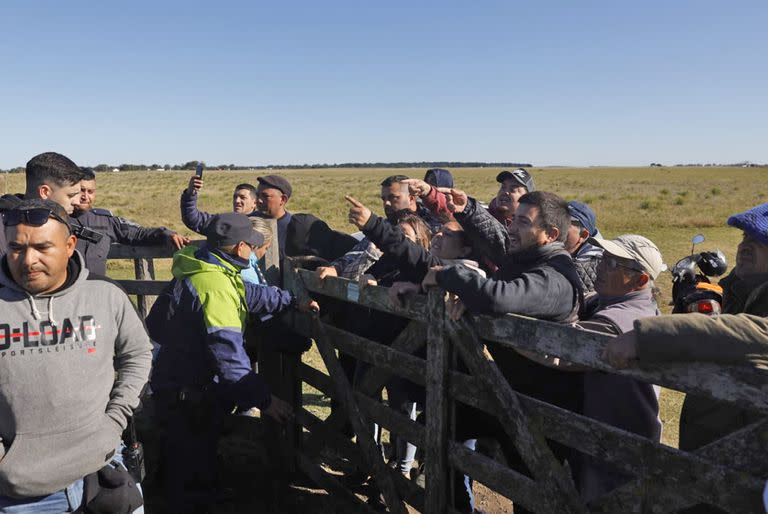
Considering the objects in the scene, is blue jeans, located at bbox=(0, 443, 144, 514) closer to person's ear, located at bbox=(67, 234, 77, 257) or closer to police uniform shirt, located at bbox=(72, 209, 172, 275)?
person's ear, located at bbox=(67, 234, 77, 257)

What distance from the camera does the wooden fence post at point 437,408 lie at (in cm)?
302

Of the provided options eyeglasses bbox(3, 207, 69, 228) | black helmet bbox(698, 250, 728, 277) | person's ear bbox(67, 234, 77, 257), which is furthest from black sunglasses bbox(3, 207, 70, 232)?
black helmet bbox(698, 250, 728, 277)

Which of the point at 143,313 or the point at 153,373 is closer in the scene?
the point at 153,373

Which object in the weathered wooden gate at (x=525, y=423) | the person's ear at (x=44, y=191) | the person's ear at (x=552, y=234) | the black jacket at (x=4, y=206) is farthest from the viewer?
the person's ear at (x=44, y=191)

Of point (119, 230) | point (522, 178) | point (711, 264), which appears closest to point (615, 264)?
point (711, 264)

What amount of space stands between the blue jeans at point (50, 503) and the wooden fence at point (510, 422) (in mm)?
1674

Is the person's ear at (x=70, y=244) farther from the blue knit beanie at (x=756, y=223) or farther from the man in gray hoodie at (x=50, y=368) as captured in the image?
the blue knit beanie at (x=756, y=223)

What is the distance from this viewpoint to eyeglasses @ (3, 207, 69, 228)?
2.49m

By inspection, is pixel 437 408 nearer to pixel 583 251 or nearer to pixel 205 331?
pixel 205 331

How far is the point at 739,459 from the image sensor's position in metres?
2.00

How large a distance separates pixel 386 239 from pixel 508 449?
1.40 meters

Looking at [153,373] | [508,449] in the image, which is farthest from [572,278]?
[153,373]

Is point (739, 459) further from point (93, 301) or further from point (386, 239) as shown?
point (93, 301)

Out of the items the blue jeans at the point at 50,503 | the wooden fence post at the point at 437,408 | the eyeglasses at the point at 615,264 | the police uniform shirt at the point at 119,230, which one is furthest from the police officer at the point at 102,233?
the eyeglasses at the point at 615,264
